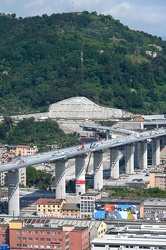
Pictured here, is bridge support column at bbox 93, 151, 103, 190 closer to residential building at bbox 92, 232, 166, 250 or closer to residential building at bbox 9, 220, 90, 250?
residential building at bbox 9, 220, 90, 250

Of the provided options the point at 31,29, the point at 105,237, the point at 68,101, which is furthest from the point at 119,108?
the point at 105,237

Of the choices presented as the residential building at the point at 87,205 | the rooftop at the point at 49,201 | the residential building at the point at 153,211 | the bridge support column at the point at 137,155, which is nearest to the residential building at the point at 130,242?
the residential building at the point at 153,211

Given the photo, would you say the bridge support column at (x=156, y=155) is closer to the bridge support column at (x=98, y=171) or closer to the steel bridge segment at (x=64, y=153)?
the steel bridge segment at (x=64, y=153)

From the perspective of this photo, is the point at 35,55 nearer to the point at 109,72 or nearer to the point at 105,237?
the point at 109,72

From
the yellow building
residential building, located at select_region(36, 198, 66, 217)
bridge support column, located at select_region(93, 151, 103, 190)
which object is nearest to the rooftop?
residential building, located at select_region(36, 198, 66, 217)

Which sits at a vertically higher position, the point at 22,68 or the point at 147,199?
the point at 22,68

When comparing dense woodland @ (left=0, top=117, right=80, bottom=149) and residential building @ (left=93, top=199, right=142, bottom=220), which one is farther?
dense woodland @ (left=0, top=117, right=80, bottom=149)
